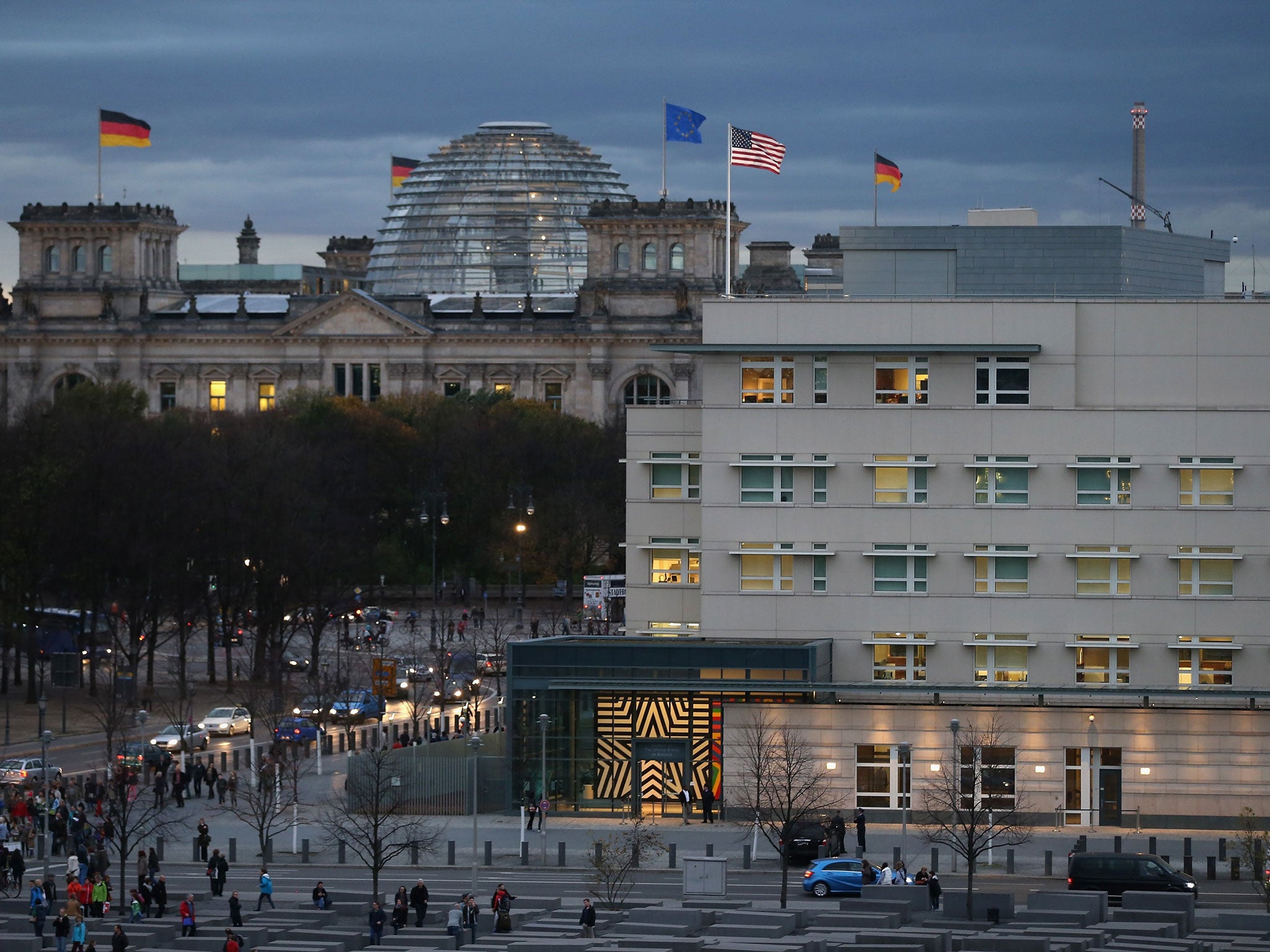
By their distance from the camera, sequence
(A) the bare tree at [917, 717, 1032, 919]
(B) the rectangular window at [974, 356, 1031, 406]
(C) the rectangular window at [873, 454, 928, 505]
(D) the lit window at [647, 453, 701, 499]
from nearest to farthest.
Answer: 1. (A) the bare tree at [917, 717, 1032, 919]
2. (B) the rectangular window at [974, 356, 1031, 406]
3. (C) the rectangular window at [873, 454, 928, 505]
4. (D) the lit window at [647, 453, 701, 499]

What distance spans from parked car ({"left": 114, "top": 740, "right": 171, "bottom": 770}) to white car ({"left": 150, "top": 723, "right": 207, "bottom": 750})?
2.51ft

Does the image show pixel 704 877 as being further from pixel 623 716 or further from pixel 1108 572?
pixel 1108 572

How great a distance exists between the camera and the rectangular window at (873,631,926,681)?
243 ft

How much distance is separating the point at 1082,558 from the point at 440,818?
18.2m

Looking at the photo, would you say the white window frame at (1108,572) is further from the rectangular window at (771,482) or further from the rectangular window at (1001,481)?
the rectangular window at (771,482)

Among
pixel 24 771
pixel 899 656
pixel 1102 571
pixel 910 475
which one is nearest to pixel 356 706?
pixel 24 771

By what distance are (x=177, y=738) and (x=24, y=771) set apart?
9863 millimetres

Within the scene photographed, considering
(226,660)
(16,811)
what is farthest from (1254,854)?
(226,660)

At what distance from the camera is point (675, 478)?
78.5 metres

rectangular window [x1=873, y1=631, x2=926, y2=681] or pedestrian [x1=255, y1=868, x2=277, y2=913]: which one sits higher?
rectangular window [x1=873, y1=631, x2=926, y2=681]

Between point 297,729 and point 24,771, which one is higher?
point 297,729

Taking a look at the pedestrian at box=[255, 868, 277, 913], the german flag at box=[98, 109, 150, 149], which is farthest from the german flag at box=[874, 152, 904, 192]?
the german flag at box=[98, 109, 150, 149]

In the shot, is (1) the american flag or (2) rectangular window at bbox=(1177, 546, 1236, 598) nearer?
(2) rectangular window at bbox=(1177, 546, 1236, 598)

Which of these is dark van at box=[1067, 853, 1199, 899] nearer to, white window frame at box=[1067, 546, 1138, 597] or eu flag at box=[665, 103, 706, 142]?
white window frame at box=[1067, 546, 1138, 597]
